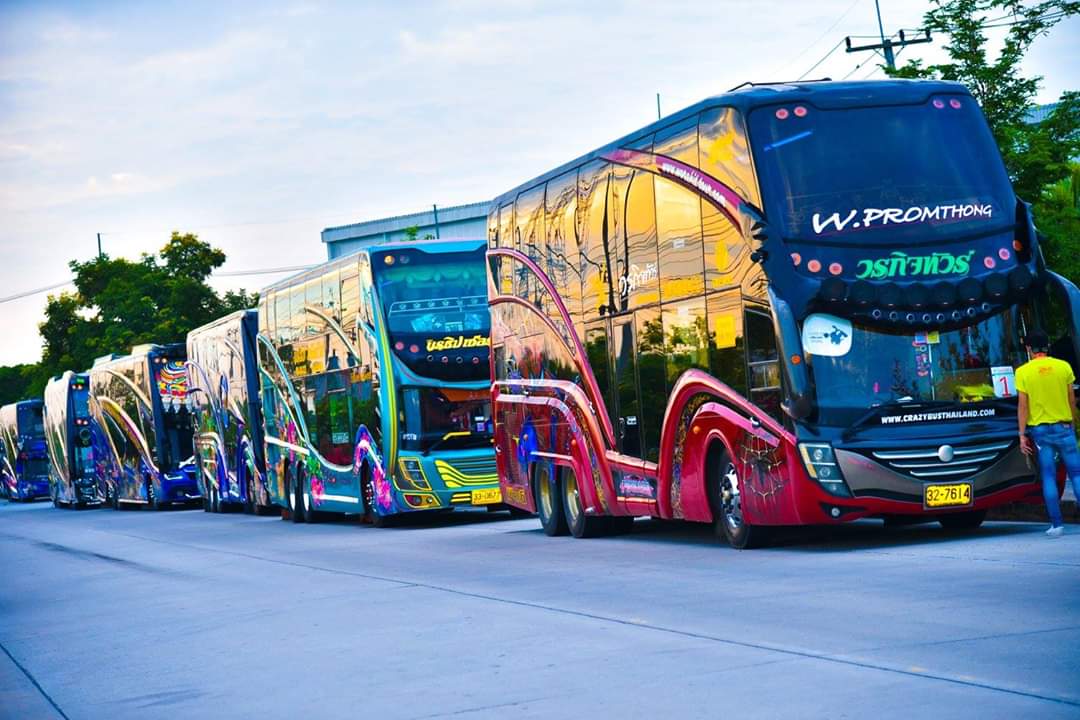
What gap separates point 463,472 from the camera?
27.1m

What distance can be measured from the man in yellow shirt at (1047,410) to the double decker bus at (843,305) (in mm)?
502

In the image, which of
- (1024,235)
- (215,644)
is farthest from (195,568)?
(1024,235)

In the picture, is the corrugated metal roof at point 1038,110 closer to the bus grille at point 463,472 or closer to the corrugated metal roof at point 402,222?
the bus grille at point 463,472

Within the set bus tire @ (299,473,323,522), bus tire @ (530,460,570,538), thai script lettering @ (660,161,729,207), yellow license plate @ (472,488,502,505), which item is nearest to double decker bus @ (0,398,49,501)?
bus tire @ (299,473,323,522)

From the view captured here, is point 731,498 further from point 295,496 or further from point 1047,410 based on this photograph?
point 295,496

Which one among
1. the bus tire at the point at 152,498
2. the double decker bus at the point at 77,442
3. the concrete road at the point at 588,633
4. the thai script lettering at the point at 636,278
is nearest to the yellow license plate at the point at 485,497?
the concrete road at the point at 588,633

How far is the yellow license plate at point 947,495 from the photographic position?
51.9ft

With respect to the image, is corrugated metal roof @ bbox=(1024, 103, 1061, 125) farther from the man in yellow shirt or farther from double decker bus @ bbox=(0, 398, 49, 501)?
double decker bus @ bbox=(0, 398, 49, 501)

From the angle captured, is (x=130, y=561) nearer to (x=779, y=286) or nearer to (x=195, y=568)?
(x=195, y=568)

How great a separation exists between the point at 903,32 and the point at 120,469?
28.5 metres

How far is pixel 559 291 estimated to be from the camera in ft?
70.4

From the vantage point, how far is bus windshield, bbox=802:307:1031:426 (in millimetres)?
15797

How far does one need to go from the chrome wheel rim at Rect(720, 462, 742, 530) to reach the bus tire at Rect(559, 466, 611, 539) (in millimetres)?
3917

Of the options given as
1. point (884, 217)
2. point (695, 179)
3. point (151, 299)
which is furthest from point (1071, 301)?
point (151, 299)
